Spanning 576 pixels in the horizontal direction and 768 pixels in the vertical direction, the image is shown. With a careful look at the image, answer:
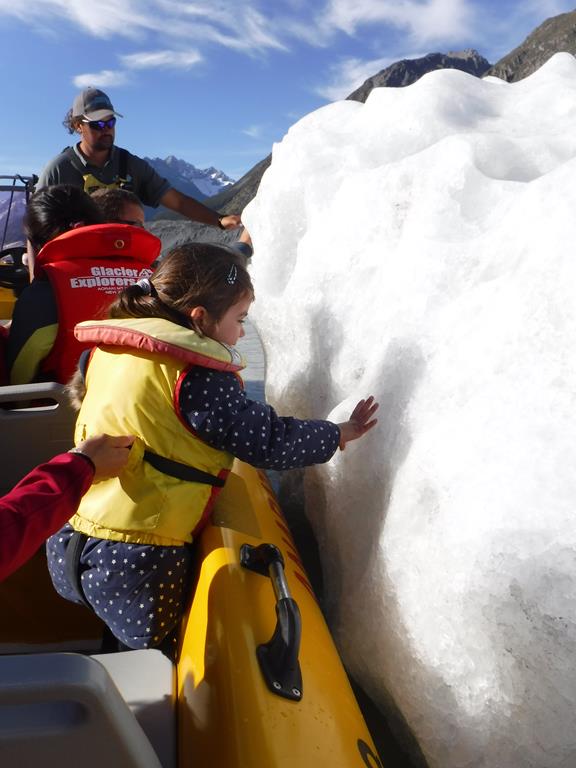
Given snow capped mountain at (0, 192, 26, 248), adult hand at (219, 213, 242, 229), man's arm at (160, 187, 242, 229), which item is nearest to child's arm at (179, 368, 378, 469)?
adult hand at (219, 213, 242, 229)

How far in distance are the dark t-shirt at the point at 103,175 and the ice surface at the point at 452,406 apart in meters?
1.17

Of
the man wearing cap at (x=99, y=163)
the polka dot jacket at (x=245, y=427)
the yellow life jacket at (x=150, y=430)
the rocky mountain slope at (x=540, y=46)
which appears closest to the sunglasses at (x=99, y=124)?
the man wearing cap at (x=99, y=163)

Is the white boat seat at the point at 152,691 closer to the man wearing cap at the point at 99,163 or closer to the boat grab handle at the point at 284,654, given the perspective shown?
the boat grab handle at the point at 284,654

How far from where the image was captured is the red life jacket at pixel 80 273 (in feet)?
6.08

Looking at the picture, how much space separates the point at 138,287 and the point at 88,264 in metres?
0.60

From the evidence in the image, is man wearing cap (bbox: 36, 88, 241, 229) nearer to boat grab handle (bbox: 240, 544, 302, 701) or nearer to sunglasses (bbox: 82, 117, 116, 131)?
sunglasses (bbox: 82, 117, 116, 131)

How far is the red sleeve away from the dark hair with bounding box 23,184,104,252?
4.17 feet

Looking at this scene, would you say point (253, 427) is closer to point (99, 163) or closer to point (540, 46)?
point (99, 163)

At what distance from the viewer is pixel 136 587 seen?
4.01 feet

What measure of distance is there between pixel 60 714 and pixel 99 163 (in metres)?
2.65

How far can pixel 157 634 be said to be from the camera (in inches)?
48.7

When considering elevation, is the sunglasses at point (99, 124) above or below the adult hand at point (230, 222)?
above

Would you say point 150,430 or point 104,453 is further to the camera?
point 150,430

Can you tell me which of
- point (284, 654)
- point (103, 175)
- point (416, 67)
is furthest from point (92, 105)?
point (416, 67)
